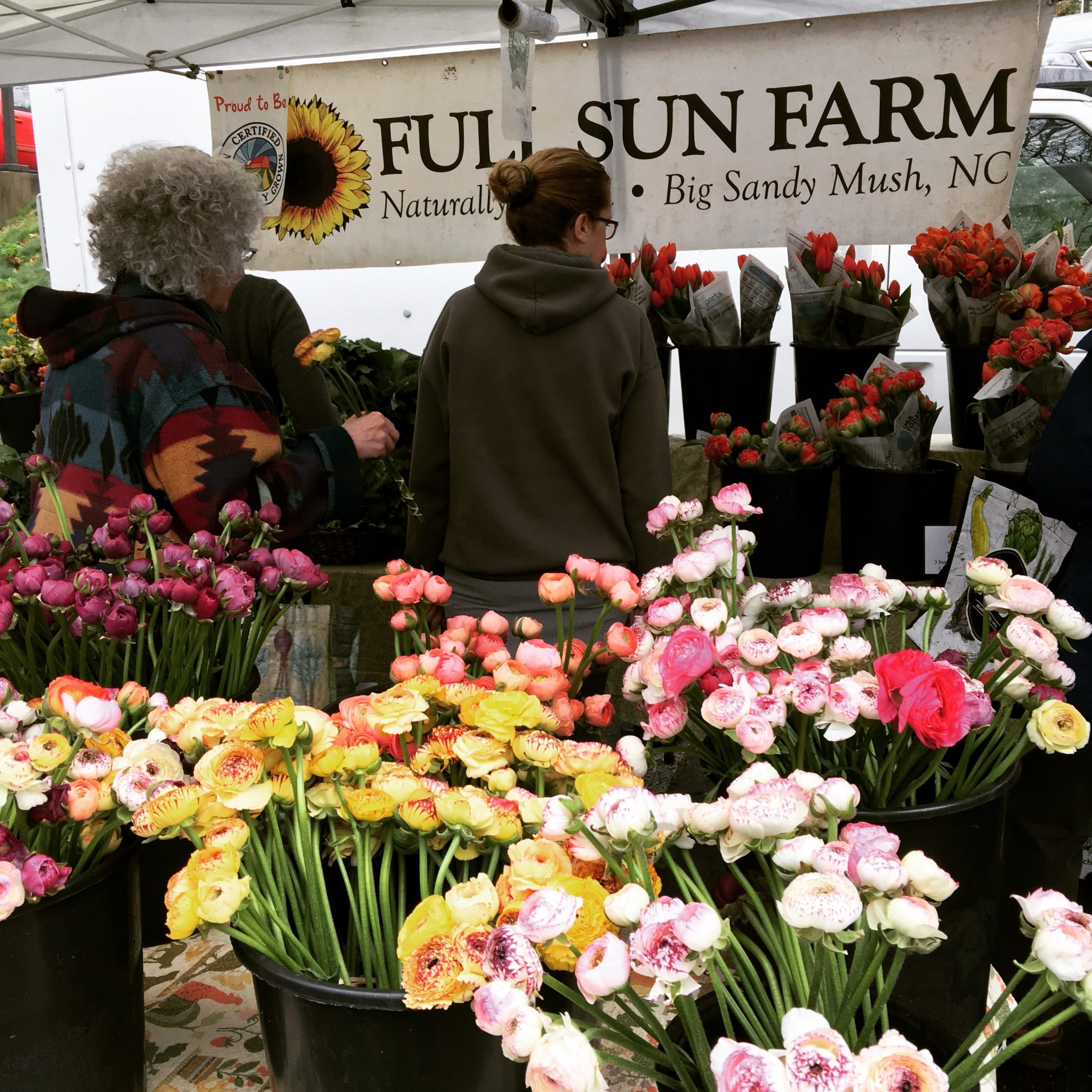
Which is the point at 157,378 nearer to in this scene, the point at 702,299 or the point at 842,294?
the point at 702,299

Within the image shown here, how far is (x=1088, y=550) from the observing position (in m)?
1.51

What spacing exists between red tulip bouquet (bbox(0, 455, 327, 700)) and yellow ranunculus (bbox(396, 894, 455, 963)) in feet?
1.65

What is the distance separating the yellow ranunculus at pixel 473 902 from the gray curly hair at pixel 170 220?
120cm

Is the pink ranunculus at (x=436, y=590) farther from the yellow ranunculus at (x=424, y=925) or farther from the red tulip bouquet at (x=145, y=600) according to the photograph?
the yellow ranunculus at (x=424, y=925)

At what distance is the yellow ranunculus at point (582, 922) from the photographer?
1.91 feet

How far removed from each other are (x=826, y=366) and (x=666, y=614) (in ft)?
5.20

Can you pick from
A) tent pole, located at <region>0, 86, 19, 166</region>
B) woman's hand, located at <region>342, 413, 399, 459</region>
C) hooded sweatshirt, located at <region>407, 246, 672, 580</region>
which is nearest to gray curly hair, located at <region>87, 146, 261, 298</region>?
woman's hand, located at <region>342, 413, 399, 459</region>

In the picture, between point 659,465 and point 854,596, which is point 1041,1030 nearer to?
point 854,596

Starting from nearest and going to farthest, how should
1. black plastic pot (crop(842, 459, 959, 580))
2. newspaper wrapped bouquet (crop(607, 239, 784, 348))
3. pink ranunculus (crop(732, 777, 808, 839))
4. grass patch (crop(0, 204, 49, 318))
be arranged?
pink ranunculus (crop(732, 777, 808, 839)), black plastic pot (crop(842, 459, 959, 580)), newspaper wrapped bouquet (crop(607, 239, 784, 348)), grass patch (crop(0, 204, 49, 318))

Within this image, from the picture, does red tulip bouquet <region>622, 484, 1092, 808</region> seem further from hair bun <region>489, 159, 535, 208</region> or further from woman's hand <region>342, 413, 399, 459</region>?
hair bun <region>489, 159, 535, 208</region>

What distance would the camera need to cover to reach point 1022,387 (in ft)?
6.32

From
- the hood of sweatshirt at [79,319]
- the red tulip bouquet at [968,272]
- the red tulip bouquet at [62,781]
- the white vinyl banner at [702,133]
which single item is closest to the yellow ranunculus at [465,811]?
the red tulip bouquet at [62,781]

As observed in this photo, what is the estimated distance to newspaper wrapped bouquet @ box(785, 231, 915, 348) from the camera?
223 centimetres

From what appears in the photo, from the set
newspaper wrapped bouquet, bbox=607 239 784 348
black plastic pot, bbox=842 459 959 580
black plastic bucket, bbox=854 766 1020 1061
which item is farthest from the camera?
newspaper wrapped bouquet, bbox=607 239 784 348
